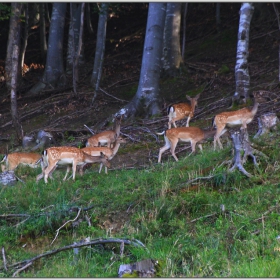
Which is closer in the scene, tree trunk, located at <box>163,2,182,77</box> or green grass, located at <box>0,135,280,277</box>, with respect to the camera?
green grass, located at <box>0,135,280,277</box>

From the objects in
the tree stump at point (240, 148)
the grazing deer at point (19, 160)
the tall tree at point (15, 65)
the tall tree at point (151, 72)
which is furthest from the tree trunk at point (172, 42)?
the tree stump at point (240, 148)

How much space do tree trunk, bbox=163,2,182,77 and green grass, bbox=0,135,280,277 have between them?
35.3ft

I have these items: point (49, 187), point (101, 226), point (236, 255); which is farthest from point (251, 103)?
point (236, 255)

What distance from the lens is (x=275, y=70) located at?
19.5 metres

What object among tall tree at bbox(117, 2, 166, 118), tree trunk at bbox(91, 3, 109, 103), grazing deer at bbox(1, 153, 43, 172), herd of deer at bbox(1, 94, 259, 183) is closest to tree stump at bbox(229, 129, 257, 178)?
herd of deer at bbox(1, 94, 259, 183)

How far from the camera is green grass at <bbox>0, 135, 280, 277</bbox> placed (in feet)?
22.9

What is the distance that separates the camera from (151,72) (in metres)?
17.6

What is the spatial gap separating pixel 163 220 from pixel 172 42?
13625 mm

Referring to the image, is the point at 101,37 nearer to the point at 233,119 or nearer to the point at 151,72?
the point at 151,72

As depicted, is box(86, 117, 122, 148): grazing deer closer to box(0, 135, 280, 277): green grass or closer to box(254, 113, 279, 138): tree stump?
box(0, 135, 280, 277): green grass

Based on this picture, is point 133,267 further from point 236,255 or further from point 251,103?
point 251,103

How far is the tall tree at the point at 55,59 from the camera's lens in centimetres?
2400

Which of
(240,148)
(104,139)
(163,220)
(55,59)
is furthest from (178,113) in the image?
(55,59)

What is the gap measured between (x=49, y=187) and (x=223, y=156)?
3.11 m
